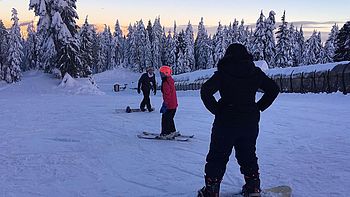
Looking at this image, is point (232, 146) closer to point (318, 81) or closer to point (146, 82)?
point (146, 82)

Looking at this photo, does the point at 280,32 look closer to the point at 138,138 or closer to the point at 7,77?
the point at 7,77

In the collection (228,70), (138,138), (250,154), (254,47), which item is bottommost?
(138,138)

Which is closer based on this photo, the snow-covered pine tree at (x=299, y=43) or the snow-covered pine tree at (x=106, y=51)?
the snow-covered pine tree at (x=299, y=43)

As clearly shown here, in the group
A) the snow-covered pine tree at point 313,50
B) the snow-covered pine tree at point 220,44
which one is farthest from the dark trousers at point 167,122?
the snow-covered pine tree at point 313,50

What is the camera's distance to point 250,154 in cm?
434

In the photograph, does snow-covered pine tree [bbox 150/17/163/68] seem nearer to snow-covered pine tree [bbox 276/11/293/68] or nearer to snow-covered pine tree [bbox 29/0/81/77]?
snow-covered pine tree [bbox 276/11/293/68]

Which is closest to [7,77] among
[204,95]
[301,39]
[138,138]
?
[138,138]

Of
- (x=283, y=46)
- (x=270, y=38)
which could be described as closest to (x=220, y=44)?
(x=283, y=46)

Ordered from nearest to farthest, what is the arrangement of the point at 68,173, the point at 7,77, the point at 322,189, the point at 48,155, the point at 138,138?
the point at 322,189 < the point at 68,173 < the point at 48,155 < the point at 138,138 < the point at 7,77

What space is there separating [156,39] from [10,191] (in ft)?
317

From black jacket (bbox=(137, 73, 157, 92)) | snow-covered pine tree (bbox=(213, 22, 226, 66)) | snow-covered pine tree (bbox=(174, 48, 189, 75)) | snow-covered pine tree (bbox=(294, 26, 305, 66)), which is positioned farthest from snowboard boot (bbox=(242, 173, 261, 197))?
snow-covered pine tree (bbox=(294, 26, 305, 66))

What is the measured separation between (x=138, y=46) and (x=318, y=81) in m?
78.7

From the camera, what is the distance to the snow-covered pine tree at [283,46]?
58875 mm

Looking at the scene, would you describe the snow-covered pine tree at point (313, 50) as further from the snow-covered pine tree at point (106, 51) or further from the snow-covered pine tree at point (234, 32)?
the snow-covered pine tree at point (106, 51)
